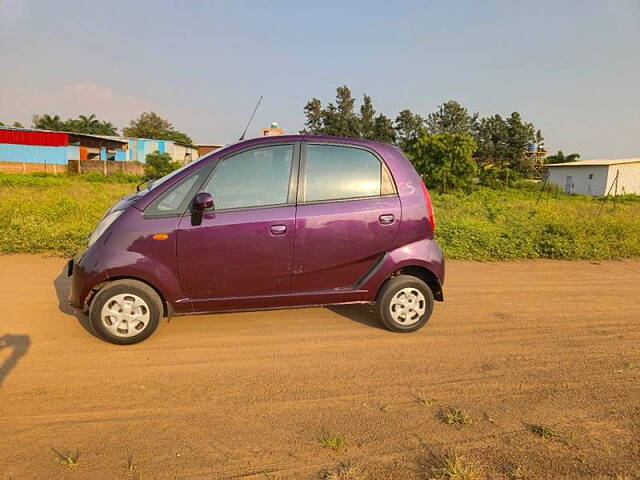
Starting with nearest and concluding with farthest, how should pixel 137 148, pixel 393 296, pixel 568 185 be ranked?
pixel 393 296, pixel 568 185, pixel 137 148

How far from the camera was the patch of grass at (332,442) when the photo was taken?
7.68 ft

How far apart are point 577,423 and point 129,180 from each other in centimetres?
2874

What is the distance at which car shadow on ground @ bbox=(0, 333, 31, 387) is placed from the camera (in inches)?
123

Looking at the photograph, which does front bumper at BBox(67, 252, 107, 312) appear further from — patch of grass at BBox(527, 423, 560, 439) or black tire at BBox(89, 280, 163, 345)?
patch of grass at BBox(527, 423, 560, 439)

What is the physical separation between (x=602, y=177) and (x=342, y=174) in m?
40.5

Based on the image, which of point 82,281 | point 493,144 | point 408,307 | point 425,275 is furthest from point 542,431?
point 493,144

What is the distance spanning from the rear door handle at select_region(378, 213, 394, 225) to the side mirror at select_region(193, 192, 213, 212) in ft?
4.89

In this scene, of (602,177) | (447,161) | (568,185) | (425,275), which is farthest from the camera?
(568,185)

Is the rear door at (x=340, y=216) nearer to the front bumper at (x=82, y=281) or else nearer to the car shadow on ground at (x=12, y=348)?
the front bumper at (x=82, y=281)

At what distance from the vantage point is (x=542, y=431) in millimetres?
2508

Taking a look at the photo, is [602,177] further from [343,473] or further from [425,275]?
[343,473]

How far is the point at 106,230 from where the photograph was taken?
3461 millimetres

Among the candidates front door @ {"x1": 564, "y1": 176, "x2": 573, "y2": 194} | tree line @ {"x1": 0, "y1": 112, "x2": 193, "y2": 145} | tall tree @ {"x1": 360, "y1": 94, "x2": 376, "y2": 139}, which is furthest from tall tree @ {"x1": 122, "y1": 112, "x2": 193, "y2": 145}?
front door @ {"x1": 564, "y1": 176, "x2": 573, "y2": 194}

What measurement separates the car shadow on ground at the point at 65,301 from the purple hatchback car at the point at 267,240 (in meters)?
0.50
